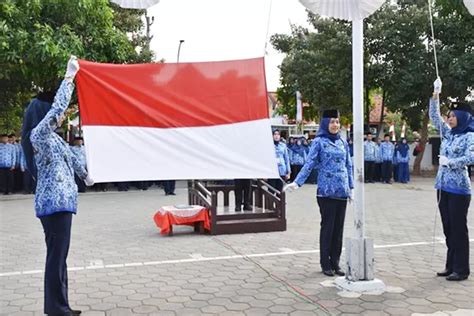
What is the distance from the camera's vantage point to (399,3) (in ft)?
66.2

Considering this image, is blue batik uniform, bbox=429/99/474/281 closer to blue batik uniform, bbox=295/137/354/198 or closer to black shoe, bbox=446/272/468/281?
black shoe, bbox=446/272/468/281

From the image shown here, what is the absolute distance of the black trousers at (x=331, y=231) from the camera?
572 cm

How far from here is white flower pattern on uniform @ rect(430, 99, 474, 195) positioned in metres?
5.37

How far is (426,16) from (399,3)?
1.74 metres

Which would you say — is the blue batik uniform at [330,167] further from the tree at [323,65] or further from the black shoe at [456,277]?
the tree at [323,65]

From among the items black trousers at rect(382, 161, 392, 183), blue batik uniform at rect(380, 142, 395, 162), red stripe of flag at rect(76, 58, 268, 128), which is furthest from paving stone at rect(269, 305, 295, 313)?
black trousers at rect(382, 161, 392, 183)

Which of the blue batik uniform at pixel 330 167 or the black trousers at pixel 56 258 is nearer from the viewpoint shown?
the black trousers at pixel 56 258

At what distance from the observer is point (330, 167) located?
577 centimetres

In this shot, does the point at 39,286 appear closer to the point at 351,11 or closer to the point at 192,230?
Result: the point at 192,230

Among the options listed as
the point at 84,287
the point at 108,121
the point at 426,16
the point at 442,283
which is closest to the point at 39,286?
the point at 84,287

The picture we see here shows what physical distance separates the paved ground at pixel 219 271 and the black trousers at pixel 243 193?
103 centimetres

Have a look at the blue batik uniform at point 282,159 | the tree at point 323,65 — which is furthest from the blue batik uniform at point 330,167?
the tree at point 323,65

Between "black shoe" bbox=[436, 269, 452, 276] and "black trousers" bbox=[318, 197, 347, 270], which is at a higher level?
"black trousers" bbox=[318, 197, 347, 270]

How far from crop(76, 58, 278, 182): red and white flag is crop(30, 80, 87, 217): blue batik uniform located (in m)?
0.48
